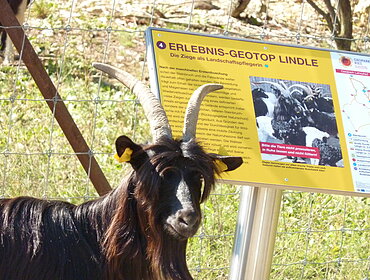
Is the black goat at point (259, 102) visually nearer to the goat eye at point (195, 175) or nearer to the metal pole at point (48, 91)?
the goat eye at point (195, 175)

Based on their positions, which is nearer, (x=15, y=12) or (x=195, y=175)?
(x=195, y=175)

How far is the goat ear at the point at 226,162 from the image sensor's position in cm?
405

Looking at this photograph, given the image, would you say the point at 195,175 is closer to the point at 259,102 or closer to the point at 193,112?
the point at 193,112

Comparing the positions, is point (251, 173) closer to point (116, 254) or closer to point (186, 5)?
point (116, 254)

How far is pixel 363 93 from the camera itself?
488cm

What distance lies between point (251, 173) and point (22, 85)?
4285 millimetres

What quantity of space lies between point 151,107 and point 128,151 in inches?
12.9

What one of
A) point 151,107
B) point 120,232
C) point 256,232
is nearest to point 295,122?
point 256,232

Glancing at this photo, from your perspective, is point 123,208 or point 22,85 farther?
point 22,85

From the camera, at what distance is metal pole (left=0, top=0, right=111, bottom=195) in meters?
4.93

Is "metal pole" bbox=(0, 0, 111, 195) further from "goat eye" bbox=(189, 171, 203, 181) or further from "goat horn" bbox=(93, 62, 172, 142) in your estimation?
"goat eye" bbox=(189, 171, 203, 181)

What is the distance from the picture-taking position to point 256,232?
4.77m

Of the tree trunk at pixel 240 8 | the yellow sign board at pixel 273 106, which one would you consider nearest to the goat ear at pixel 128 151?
the yellow sign board at pixel 273 106

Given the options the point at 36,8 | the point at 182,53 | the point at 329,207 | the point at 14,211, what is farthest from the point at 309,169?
the point at 36,8
